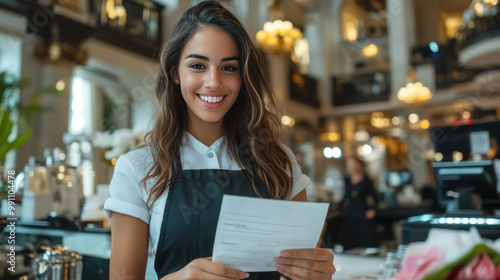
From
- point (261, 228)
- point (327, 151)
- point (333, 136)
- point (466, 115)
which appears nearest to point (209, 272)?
point (261, 228)

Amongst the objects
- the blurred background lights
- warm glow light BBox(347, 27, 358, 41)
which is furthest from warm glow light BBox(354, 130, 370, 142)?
the blurred background lights

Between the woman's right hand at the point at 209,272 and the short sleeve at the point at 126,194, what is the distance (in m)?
0.27

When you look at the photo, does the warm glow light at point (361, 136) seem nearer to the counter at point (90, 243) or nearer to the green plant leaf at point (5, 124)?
the counter at point (90, 243)

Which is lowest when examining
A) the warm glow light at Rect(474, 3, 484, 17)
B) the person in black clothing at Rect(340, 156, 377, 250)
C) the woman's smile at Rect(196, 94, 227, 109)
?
the person in black clothing at Rect(340, 156, 377, 250)

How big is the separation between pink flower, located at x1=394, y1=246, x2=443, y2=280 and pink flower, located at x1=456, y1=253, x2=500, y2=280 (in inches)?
1.3

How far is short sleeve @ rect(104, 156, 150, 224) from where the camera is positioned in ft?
4.17

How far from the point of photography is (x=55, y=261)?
1.61 m

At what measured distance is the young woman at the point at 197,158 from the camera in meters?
1.30

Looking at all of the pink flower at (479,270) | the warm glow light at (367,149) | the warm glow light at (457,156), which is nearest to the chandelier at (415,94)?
the warm glow light at (367,149)

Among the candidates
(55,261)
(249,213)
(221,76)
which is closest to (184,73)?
(221,76)

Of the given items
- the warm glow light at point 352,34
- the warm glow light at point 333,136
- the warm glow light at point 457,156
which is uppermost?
the warm glow light at point 352,34

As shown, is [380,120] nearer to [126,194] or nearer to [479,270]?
[126,194]

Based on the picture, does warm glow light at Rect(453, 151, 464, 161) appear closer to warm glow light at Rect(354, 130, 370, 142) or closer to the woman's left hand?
the woman's left hand

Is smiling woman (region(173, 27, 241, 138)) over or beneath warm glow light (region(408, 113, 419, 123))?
beneath
